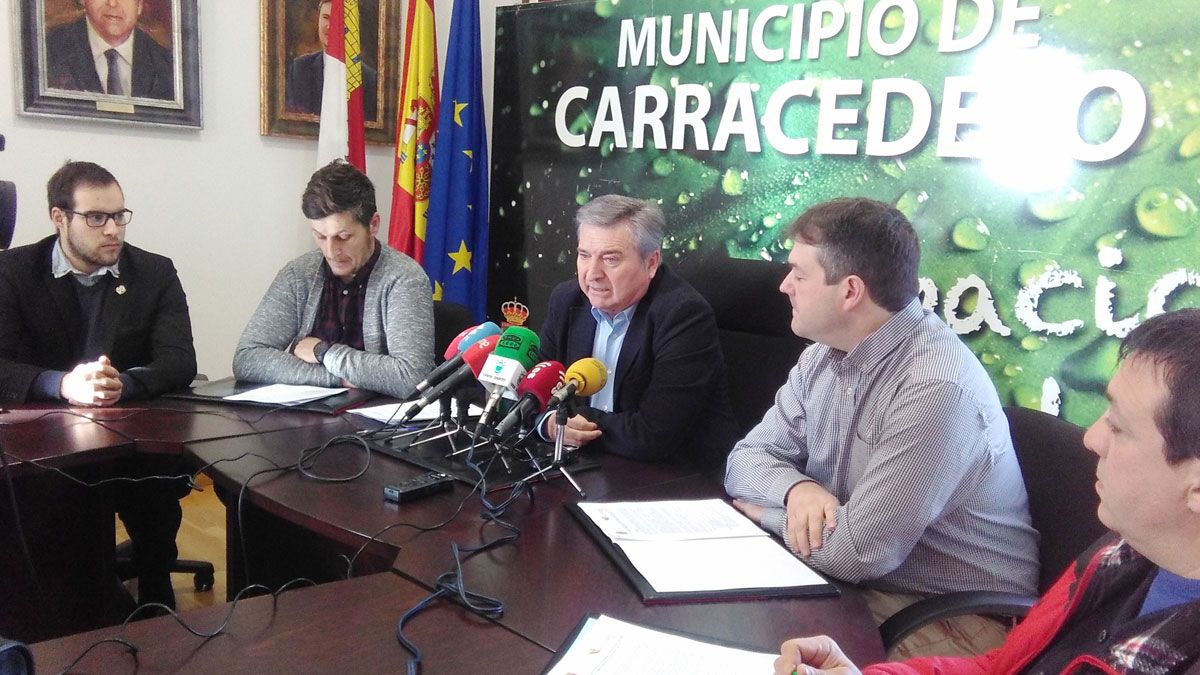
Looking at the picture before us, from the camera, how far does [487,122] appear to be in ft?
13.8

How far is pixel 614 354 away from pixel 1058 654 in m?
1.44

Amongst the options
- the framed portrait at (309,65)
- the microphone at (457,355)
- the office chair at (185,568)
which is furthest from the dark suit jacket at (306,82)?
the microphone at (457,355)

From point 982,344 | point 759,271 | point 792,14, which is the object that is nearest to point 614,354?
point 759,271

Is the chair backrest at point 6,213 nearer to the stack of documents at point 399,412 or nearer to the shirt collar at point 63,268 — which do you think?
the shirt collar at point 63,268

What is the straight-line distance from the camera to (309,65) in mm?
3801

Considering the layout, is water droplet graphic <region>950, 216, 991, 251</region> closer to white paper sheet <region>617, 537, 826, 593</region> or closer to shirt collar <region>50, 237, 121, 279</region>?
white paper sheet <region>617, 537, 826, 593</region>

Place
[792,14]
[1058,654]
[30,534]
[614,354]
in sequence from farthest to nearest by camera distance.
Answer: [792,14]
[614,354]
[30,534]
[1058,654]

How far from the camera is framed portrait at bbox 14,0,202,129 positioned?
3.09 metres

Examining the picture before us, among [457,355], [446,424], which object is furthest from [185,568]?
[457,355]

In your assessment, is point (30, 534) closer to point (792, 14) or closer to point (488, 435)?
point (488, 435)

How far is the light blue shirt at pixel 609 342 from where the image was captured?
91.5 inches

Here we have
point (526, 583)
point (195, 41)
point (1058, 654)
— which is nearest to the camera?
point (1058, 654)

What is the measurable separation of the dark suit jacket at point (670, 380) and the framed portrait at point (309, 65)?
207cm

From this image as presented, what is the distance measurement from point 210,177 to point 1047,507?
3302 mm
